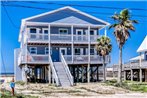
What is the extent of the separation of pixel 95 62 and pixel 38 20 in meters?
9.09

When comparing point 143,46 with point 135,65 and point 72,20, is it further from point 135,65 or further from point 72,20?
point 72,20

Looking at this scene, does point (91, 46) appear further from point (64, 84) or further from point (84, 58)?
point (64, 84)

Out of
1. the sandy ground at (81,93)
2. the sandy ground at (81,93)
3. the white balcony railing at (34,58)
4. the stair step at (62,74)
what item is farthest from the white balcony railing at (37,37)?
the sandy ground at (81,93)

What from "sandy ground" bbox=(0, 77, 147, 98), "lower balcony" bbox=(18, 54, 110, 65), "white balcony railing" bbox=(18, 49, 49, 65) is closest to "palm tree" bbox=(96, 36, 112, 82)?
"lower balcony" bbox=(18, 54, 110, 65)

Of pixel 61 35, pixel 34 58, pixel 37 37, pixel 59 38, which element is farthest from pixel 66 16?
pixel 34 58

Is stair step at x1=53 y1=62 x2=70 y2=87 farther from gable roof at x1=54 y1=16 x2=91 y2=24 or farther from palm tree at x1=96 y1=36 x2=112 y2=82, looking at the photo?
gable roof at x1=54 y1=16 x2=91 y2=24

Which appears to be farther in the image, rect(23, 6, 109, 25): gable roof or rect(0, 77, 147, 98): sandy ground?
rect(23, 6, 109, 25): gable roof

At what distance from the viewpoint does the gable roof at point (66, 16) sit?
47922 millimetres

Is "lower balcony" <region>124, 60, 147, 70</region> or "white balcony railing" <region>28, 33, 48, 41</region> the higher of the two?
"white balcony railing" <region>28, 33, 48, 41</region>

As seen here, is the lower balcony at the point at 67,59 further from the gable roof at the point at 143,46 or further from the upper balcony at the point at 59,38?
the gable roof at the point at 143,46

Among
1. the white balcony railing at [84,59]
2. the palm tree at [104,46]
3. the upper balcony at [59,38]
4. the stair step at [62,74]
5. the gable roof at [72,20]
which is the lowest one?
the stair step at [62,74]

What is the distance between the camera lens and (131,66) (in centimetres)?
5659

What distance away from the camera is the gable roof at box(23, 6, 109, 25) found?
157ft

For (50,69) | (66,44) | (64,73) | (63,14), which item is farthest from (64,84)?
(63,14)
